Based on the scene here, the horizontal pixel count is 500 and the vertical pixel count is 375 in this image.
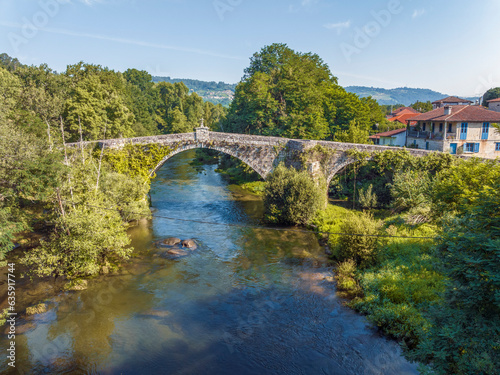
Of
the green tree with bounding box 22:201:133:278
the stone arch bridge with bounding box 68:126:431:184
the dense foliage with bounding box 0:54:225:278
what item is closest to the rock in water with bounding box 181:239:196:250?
the dense foliage with bounding box 0:54:225:278

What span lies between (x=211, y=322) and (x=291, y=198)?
42.6 feet

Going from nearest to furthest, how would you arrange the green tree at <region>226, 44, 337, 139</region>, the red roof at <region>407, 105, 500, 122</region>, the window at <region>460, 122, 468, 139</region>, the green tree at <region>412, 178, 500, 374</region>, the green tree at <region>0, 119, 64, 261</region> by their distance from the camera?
the green tree at <region>412, 178, 500, 374</region>, the green tree at <region>0, 119, 64, 261</region>, the red roof at <region>407, 105, 500, 122</region>, the window at <region>460, 122, 468, 139</region>, the green tree at <region>226, 44, 337, 139</region>

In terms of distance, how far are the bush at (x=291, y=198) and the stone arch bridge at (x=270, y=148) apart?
5167mm

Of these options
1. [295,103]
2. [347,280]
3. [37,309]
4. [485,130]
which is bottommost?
[37,309]

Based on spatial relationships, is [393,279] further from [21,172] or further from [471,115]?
[471,115]

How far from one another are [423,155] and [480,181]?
1172 cm

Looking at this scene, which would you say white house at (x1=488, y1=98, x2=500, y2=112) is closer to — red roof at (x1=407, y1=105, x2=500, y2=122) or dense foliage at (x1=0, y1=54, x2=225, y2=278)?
red roof at (x1=407, y1=105, x2=500, y2=122)

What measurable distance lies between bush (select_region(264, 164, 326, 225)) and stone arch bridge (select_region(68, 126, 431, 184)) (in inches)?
203

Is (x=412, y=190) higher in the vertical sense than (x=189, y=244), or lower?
higher

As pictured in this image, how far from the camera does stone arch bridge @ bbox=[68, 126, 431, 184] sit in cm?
3102

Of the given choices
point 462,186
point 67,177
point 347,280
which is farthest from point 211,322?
point 462,186

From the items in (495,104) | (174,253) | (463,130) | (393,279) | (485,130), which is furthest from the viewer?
(495,104)

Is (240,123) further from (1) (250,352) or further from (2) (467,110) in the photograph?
(1) (250,352)

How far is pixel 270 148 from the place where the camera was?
33125mm
